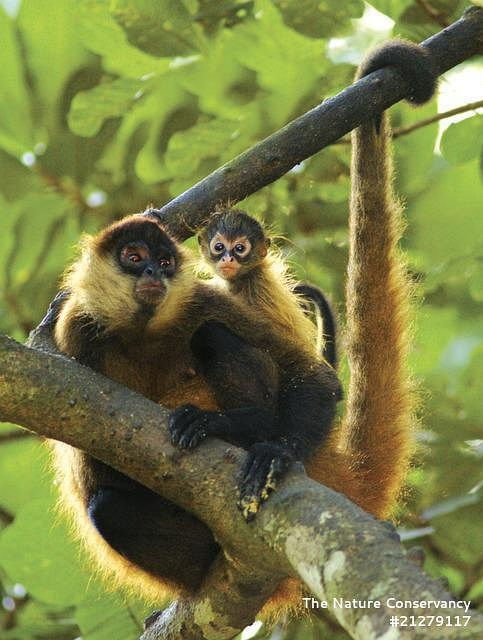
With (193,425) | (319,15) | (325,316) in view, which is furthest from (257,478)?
(319,15)

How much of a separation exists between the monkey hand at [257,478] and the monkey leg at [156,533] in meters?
1.04

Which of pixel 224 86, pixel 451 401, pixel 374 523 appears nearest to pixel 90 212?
pixel 224 86

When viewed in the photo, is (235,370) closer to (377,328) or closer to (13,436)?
(377,328)

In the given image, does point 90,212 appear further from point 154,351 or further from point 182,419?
point 182,419

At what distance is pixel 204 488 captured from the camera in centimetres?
369

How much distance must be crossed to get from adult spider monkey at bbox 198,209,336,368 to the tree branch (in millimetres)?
1631

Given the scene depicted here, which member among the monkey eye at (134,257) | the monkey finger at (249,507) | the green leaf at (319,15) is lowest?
the monkey eye at (134,257)

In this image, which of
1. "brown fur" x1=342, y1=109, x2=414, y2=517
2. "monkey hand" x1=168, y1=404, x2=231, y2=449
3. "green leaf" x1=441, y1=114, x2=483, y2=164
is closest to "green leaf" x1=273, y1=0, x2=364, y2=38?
"brown fur" x1=342, y1=109, x2=414, y2=517

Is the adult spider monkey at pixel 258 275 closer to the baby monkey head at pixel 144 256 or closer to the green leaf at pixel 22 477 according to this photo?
the baby monkey head at pixel 144 256

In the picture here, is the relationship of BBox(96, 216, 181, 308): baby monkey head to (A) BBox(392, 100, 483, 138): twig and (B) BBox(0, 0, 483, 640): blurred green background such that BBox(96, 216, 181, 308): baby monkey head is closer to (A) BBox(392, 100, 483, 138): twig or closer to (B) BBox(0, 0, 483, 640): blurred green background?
(B) BBox(0, 0, 483, 640): blurred green background

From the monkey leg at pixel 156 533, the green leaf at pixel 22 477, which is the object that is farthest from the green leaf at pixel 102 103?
the monkey leg at pixel 156 533

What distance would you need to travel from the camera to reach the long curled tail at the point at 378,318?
16.6 feet

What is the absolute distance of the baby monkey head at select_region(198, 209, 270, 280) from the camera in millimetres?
6492

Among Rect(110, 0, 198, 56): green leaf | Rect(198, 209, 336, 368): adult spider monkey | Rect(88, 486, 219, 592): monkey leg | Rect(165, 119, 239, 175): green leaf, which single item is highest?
Rect(110, 0, 198, 56): green leaf
